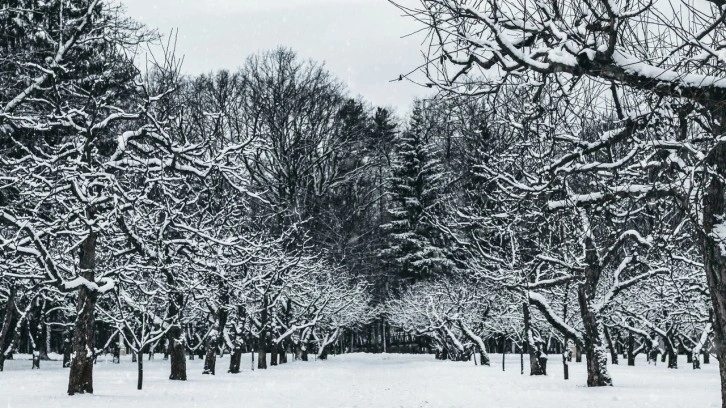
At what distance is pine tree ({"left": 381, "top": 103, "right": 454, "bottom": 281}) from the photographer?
5319 cm

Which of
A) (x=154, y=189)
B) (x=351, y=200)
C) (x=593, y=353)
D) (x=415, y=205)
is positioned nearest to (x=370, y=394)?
(x=593, y=353)

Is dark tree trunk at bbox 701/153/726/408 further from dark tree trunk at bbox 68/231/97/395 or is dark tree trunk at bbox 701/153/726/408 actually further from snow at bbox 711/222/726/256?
dark tree trunk at bbox 68/231/97/395

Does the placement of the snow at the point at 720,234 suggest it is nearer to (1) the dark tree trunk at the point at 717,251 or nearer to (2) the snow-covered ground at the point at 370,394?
(1) the dark tree trunk at the point at 717,251

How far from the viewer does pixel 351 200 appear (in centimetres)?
4969

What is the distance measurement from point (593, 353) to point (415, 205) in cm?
3726

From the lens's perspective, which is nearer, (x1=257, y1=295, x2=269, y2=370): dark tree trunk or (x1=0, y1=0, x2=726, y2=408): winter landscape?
(x1=0, y1=0, x2=726, y2=408): winter landscape

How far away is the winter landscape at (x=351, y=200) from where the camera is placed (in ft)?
24.0

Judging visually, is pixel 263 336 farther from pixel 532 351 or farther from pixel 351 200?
pixel 351 200

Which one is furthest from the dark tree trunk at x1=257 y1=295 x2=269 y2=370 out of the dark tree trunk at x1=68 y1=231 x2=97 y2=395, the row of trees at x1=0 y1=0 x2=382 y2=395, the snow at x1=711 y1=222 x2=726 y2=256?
the snow at x1=711 y1=222 x2=726 y2=256

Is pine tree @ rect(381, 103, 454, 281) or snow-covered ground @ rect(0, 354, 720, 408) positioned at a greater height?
pine tree @ rect(381, 103, 454, 281)

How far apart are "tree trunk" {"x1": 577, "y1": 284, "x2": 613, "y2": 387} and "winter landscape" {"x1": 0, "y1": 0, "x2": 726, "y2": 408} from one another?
78 mm

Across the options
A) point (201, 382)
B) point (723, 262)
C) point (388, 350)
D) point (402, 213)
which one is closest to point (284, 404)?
point (201, 382)

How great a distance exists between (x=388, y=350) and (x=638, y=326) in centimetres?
2724

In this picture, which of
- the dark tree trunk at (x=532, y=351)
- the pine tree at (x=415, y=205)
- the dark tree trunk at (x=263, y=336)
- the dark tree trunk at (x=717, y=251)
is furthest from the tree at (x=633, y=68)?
the pine tree at (x=415, y=205)
